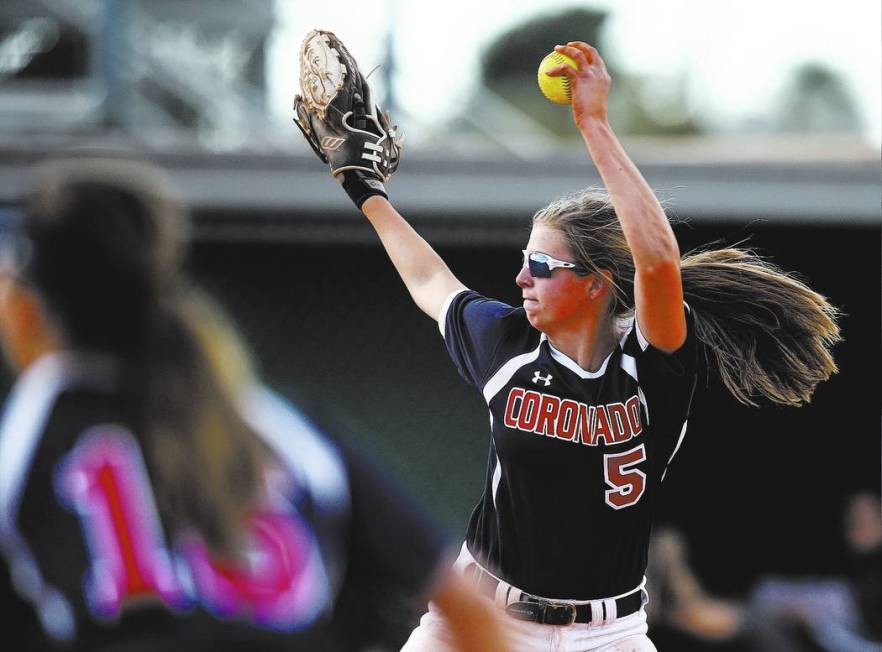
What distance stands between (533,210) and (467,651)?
4.56m

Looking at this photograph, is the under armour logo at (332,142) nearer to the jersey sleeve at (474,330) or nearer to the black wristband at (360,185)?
the black wristband at (360,185)

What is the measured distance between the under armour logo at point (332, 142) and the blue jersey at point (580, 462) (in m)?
0.76

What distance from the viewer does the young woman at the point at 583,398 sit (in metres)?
2.86

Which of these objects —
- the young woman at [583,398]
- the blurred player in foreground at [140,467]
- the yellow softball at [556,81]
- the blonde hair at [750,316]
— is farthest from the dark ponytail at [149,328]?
the blonde hair at [750,316]

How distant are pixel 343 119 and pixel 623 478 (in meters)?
1.17

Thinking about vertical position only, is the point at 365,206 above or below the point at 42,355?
below

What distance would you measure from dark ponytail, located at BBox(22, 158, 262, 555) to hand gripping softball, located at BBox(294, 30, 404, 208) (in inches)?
63.2

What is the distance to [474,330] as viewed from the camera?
10.2ft

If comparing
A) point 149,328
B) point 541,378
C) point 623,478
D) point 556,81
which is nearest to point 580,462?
point 623,478

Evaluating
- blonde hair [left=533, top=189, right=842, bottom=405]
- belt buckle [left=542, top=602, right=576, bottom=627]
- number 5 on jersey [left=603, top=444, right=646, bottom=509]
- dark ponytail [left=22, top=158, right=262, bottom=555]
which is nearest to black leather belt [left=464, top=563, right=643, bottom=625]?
belt buckle [left=542, top=602, right=576, bottom=627]

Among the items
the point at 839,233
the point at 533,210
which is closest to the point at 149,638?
the point at 533,210

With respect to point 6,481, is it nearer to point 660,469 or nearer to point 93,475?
point 93,475

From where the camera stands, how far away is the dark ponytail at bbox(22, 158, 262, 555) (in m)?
1.67

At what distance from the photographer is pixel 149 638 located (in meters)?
1.69
